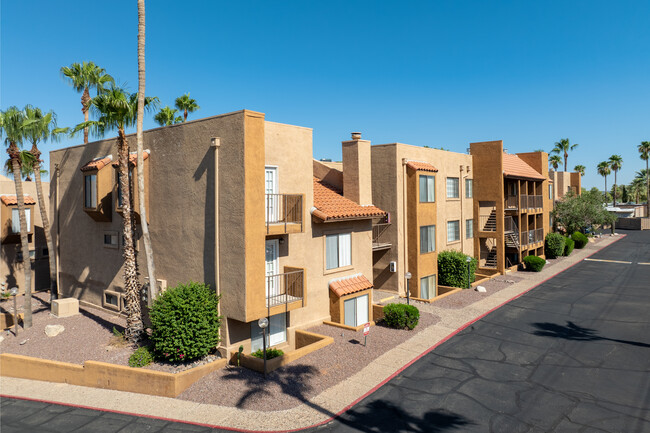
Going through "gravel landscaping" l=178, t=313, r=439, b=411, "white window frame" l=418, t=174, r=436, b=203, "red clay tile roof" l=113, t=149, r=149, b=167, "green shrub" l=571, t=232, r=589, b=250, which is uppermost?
"red clay tile roof" l=113, t=149, r=149, b=167

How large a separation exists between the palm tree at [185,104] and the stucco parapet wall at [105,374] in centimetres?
2393

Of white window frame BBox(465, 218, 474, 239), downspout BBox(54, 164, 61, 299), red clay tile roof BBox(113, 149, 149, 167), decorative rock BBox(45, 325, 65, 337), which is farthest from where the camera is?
white window frame BBox(465, 218, 474, 239)

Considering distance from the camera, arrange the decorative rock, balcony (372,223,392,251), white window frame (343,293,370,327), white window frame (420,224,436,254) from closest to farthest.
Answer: the decorative rock
white window frame (343,293,370,327)
balcony (372,223,392,251)
white window frame (420,224,436,254)

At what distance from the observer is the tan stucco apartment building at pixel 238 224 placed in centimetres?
1549

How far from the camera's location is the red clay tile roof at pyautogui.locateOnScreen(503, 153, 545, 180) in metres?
34.9

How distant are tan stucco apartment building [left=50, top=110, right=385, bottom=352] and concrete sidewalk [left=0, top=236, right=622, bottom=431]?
11.3ft

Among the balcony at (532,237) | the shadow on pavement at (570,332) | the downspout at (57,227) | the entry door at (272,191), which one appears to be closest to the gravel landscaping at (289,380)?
the entry door at (272,191)

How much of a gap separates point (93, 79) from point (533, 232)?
38813 millimetres

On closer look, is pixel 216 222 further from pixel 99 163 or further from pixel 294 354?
pixel 99 163

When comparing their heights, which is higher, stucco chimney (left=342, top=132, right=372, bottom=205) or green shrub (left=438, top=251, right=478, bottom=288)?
stucco chimney (left=342, top=132, right=372, bottom=205)

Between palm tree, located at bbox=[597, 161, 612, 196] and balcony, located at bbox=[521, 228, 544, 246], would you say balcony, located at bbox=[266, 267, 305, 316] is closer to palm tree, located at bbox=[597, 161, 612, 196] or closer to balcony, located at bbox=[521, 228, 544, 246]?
balcony, located at bbox=[521, 228, 544, 246]

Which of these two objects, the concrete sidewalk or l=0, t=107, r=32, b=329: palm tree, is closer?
the concrete sidewalk

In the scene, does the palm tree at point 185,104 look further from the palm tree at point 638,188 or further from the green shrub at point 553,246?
the palm tree at point 638,188

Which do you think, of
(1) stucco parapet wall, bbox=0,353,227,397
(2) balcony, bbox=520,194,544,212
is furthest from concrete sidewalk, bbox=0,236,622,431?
(2) balcony, bbox=520,194,544,212
